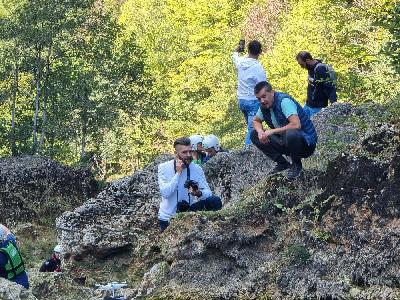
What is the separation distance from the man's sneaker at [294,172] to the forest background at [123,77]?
9322mm

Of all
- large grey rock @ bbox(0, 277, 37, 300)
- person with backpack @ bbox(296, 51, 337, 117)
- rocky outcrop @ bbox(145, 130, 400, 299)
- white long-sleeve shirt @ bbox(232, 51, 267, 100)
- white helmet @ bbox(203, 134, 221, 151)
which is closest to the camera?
large grey rock @ bbox(0, 277, 37, 300)

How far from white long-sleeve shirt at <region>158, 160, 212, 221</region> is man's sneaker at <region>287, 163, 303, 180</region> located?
152 cm

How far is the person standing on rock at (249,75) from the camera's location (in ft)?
44.2

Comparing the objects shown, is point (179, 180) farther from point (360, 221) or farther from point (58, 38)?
point (58, 38)

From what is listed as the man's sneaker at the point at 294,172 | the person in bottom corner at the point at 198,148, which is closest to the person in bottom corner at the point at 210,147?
the person in bottom corner at the point at 198,148

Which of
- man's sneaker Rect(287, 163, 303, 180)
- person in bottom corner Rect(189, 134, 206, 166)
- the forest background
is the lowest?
the forest background

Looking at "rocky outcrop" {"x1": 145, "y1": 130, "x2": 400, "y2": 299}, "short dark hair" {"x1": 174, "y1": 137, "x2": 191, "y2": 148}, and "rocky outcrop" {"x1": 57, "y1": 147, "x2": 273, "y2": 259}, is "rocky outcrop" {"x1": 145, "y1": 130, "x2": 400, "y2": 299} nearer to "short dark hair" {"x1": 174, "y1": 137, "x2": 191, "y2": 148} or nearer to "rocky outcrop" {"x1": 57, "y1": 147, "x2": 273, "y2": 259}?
"short dark hair" {"x1": 174, "y1": 137, "x2": 191, "y2": 148}

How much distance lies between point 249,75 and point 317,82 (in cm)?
135

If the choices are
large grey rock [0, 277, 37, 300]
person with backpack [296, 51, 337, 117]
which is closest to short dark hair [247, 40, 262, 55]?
person with backpack [296, 51, 337, 117]

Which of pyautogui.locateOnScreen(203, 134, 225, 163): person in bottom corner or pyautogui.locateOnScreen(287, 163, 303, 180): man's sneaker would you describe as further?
pyautogui.locateOnScreen(203, 134, 225, 163): person in bottom corner

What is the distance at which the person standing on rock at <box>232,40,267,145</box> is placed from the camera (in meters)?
13.5

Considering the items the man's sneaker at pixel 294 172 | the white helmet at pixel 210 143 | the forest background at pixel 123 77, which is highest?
the man's sneaker at pixel 294 172

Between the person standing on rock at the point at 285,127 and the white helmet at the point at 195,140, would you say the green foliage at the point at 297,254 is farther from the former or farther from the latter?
the white helmet at the point at 195,140

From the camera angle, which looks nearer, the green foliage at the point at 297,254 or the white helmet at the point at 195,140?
the green foliage at the point at 297,254
